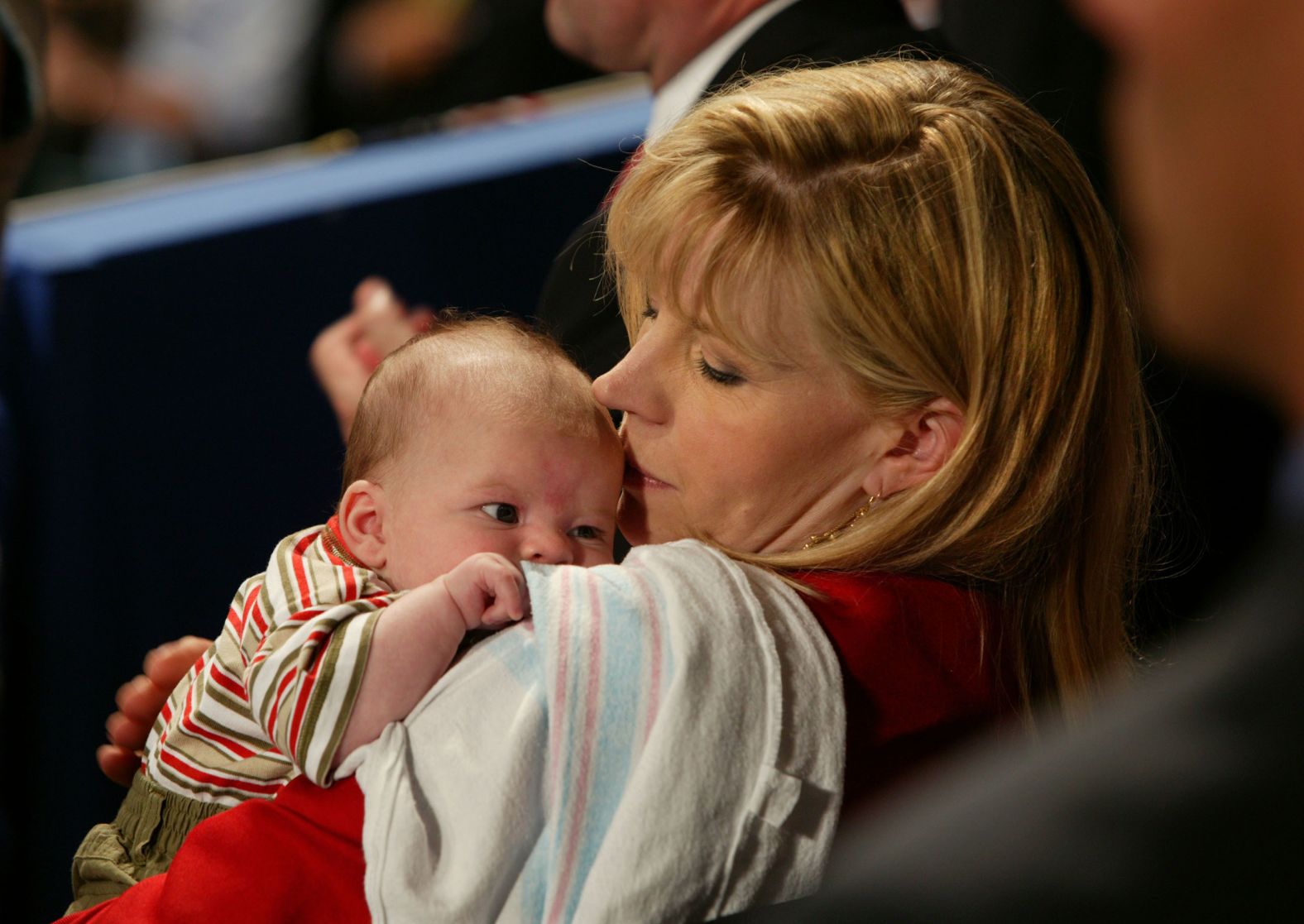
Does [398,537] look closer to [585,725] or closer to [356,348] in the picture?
[585,725]

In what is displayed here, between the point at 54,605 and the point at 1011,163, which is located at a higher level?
the point at 1011,163

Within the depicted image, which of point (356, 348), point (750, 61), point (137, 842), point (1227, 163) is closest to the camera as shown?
point (1227, 163)

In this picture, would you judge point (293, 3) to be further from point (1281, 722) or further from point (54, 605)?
point (1281, 722)

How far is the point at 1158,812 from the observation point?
333mm

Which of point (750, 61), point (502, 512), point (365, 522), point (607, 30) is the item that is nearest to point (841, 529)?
point (502, 512)

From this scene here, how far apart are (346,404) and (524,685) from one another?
36.2 inches

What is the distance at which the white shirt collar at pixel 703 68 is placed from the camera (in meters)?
1.77

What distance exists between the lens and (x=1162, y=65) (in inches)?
12.3

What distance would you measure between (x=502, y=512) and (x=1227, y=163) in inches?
32.4

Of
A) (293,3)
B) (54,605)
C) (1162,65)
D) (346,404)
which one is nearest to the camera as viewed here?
(1162,65)

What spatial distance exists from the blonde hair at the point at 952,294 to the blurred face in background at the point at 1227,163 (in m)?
0.73

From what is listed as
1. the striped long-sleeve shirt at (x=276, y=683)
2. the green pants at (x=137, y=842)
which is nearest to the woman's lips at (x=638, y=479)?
the striped long-sleeve shirt at (x=276, y=683)

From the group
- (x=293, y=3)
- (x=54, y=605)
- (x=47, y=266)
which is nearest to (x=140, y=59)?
(x=293, y=3)

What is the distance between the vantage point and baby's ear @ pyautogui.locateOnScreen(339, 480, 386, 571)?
1136mm
